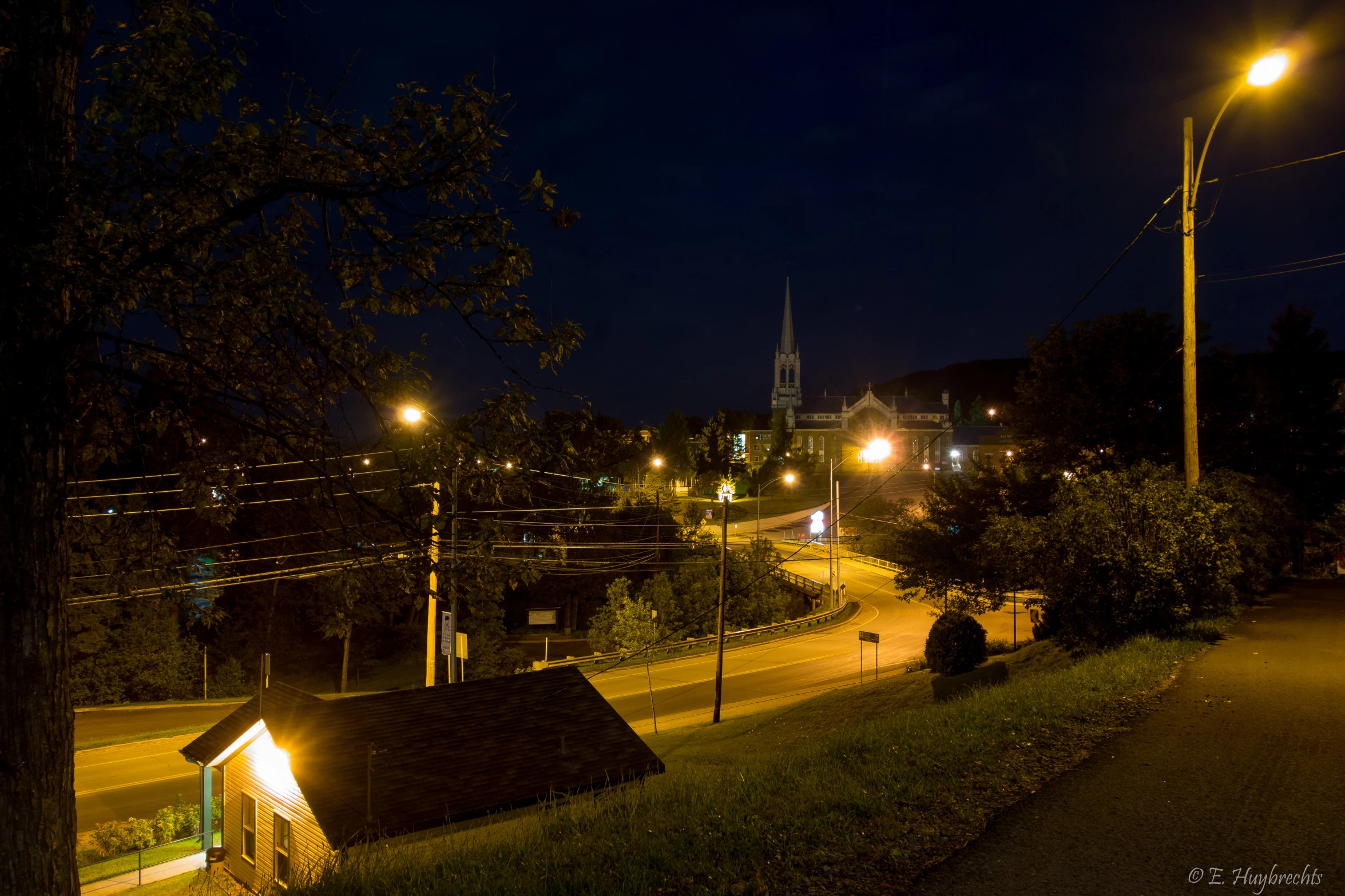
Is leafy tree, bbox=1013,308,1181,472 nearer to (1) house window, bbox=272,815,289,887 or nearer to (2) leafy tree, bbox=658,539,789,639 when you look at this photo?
(2) leafy tree, bbox=658,539,789,639

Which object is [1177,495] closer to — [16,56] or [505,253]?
[505,253]

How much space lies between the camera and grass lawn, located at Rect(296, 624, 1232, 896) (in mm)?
4684

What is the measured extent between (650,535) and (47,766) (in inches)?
2000

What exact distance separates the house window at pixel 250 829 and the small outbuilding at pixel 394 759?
0.10 feet

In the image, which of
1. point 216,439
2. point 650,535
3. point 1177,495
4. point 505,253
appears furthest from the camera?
point 650,535

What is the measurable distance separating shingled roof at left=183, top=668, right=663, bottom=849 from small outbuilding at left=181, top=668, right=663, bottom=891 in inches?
0.9

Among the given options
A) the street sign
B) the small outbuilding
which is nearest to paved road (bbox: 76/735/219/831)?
the small outbuilding

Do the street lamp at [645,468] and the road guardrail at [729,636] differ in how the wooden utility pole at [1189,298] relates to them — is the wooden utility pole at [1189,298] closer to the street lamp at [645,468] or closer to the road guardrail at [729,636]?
the road guardrail at [729,636]

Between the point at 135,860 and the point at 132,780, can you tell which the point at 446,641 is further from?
the point at 132,780

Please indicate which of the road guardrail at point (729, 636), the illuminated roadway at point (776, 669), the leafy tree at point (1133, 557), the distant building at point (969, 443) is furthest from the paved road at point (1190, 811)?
the distant building at point (969, 443)

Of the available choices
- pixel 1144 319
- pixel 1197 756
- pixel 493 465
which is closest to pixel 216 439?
pixel 493 465

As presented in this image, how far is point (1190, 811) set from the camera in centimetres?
548

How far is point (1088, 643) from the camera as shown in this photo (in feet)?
45.0

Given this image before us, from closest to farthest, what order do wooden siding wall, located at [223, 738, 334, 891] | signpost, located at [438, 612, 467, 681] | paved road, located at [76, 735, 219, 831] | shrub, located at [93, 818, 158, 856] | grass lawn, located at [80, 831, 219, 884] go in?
wooden siding wall, located at [223, 738, 334, 891]
grass lawn, located at [80, 831, 219, 884]
shrub, located at [93, 818, 158, 856]
signpost, located at [438, 612, 467, 681]
paved road, located at [76, 735, 219, 831]
